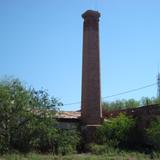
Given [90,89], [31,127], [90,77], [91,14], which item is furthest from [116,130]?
[91,14]

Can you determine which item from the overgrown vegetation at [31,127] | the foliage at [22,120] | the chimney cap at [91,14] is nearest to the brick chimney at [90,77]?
the chimney cap at [91,14]

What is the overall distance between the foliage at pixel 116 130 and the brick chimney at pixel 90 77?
237cm

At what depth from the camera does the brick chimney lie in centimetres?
3684

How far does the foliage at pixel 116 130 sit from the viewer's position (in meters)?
32.9

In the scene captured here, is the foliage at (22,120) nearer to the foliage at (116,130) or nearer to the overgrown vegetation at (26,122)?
the overgrown vegetation at (26,122)

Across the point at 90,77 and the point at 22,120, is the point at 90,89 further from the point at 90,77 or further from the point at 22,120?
the point at 22,120

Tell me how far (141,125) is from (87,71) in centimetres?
701

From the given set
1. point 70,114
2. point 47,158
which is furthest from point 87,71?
point 47,158

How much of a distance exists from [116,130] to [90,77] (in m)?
6.23

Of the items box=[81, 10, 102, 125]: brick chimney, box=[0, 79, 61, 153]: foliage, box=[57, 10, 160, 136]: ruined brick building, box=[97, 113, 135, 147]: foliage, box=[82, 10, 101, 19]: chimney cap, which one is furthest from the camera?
box=[82, 10, 101, 19]: chimney cap

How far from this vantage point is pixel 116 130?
3331cm

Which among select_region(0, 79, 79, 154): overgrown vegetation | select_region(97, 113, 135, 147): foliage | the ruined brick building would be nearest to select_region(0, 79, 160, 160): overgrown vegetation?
select_region(0, 79, 79, 154): overgrown vegetation

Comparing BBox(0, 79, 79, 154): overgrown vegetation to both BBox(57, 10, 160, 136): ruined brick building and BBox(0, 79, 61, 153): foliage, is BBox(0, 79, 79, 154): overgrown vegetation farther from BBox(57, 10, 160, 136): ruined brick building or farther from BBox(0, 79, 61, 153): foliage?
BBox(57, 10, 160, 136): ruined brick building

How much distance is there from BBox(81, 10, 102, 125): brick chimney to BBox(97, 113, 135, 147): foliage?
2.37 m
